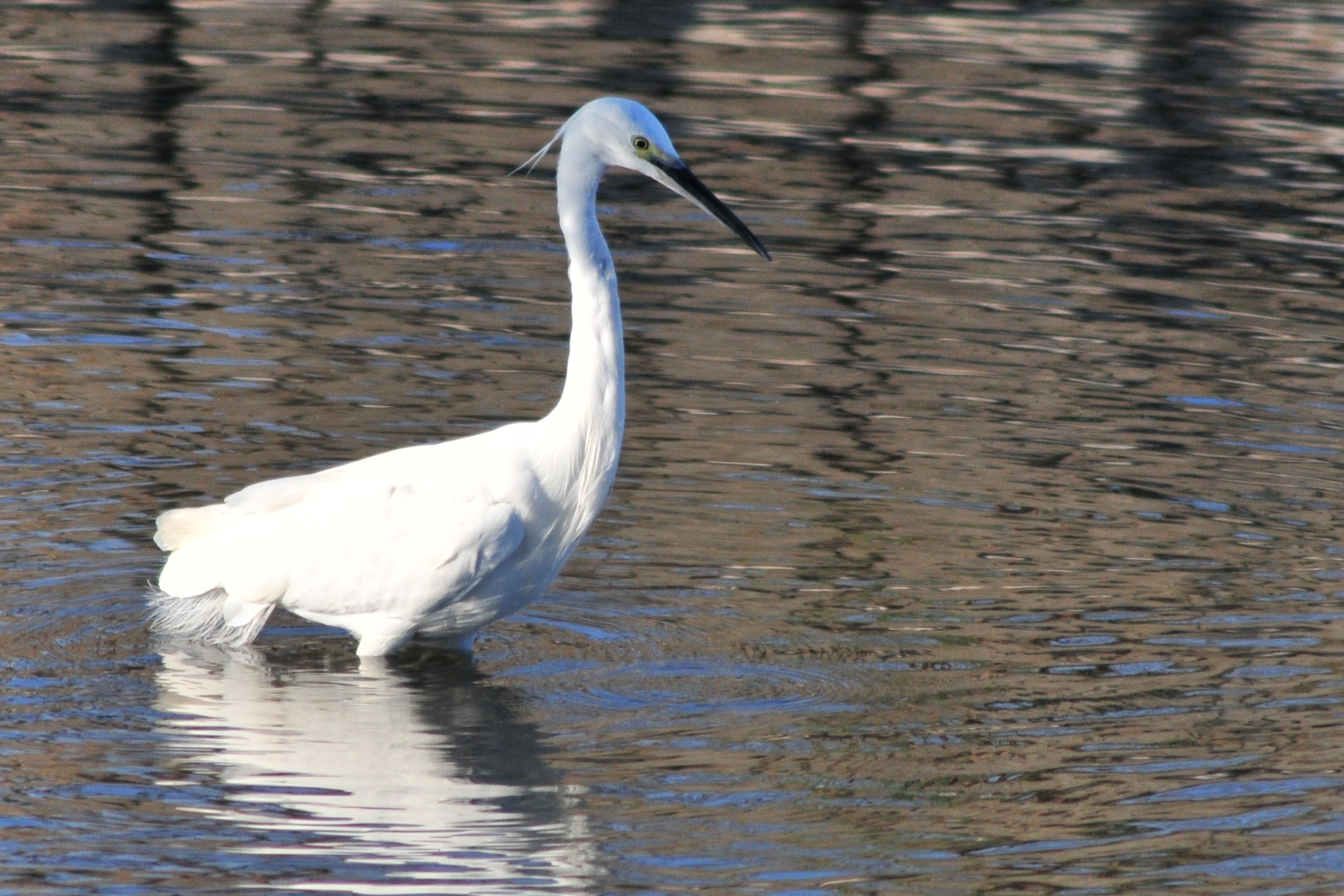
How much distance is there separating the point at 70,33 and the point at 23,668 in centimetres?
1254

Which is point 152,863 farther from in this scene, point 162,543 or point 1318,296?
point 1318,296

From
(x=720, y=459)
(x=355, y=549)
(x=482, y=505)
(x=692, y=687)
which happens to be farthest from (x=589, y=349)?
(x=720, y=459)

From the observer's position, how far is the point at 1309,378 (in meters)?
10.7

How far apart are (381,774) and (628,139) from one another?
90.1 inches

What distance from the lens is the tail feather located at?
7.25m

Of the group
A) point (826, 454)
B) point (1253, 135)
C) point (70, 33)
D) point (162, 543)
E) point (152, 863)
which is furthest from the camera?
point (70, 33)

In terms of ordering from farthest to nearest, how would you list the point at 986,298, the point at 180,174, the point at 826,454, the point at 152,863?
the point at 180,174
the point at 986,298
the point at 826,454
the point at 152,863

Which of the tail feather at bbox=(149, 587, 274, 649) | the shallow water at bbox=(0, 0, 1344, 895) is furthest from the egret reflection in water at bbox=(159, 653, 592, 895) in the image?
the tail feather at bbox=(149, 587, 274, 649)

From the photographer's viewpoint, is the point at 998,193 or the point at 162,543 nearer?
the point at 162,543

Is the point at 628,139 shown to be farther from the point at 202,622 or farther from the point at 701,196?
the point at 202,622

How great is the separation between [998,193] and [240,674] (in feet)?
29.1

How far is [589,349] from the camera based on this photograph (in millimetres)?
6965

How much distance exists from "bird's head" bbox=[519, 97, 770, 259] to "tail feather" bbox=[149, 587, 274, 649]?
2.00 meters

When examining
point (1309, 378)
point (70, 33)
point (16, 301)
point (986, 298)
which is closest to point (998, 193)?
point (986, 298)
